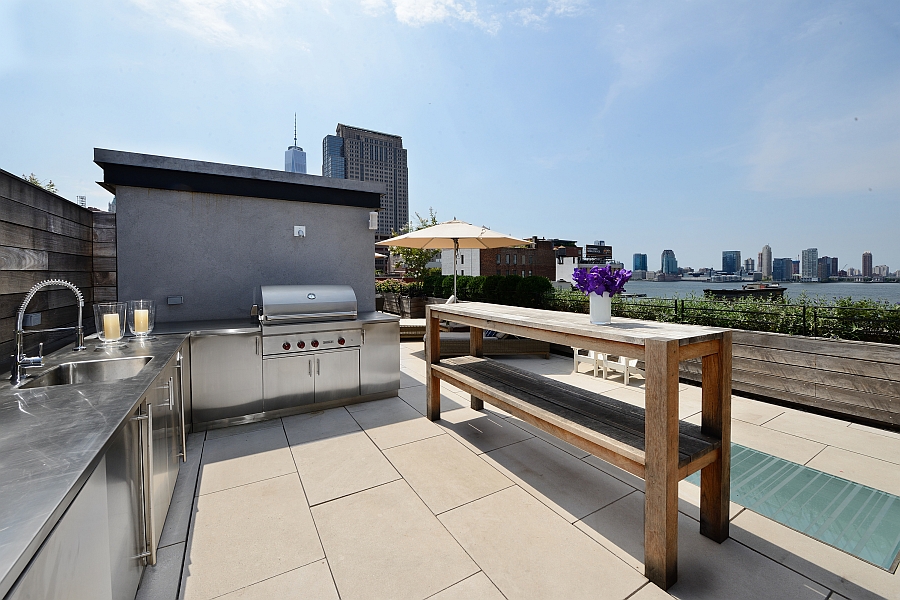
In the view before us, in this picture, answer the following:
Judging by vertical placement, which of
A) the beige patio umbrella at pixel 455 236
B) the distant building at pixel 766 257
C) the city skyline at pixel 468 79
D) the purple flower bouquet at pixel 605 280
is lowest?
the purple flower bouquet at pixel 605 280

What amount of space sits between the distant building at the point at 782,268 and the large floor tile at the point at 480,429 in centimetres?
1721

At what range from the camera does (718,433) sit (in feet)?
6.31

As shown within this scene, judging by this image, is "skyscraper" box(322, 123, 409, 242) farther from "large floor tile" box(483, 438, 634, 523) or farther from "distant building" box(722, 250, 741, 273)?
"large floor tile" box(483, 438, 634, 523)

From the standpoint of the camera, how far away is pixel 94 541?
1.10 m

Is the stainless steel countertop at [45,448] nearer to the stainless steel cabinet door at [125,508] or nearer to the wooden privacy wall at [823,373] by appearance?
the stainless steel cabinet door at [125,508]

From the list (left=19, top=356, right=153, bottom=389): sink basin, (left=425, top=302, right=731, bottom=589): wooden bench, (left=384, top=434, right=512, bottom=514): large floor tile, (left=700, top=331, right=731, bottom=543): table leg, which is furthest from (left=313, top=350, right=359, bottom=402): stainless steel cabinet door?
(left=700, top=331, right=731, bottom=543): table leg

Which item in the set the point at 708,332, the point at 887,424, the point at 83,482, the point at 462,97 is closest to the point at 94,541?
the point at 83,482

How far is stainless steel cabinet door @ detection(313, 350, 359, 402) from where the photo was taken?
12.3 ft

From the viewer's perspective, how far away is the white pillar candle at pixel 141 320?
2773 millimetres

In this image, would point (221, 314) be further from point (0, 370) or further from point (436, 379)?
point (436, 379)

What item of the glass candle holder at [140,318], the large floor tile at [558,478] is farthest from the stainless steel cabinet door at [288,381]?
the large floor tile at [558,478]

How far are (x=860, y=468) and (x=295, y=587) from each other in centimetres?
354

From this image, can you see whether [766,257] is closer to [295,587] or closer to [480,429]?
[480,429]

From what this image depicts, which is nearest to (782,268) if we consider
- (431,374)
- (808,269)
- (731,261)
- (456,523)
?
(808,269)
